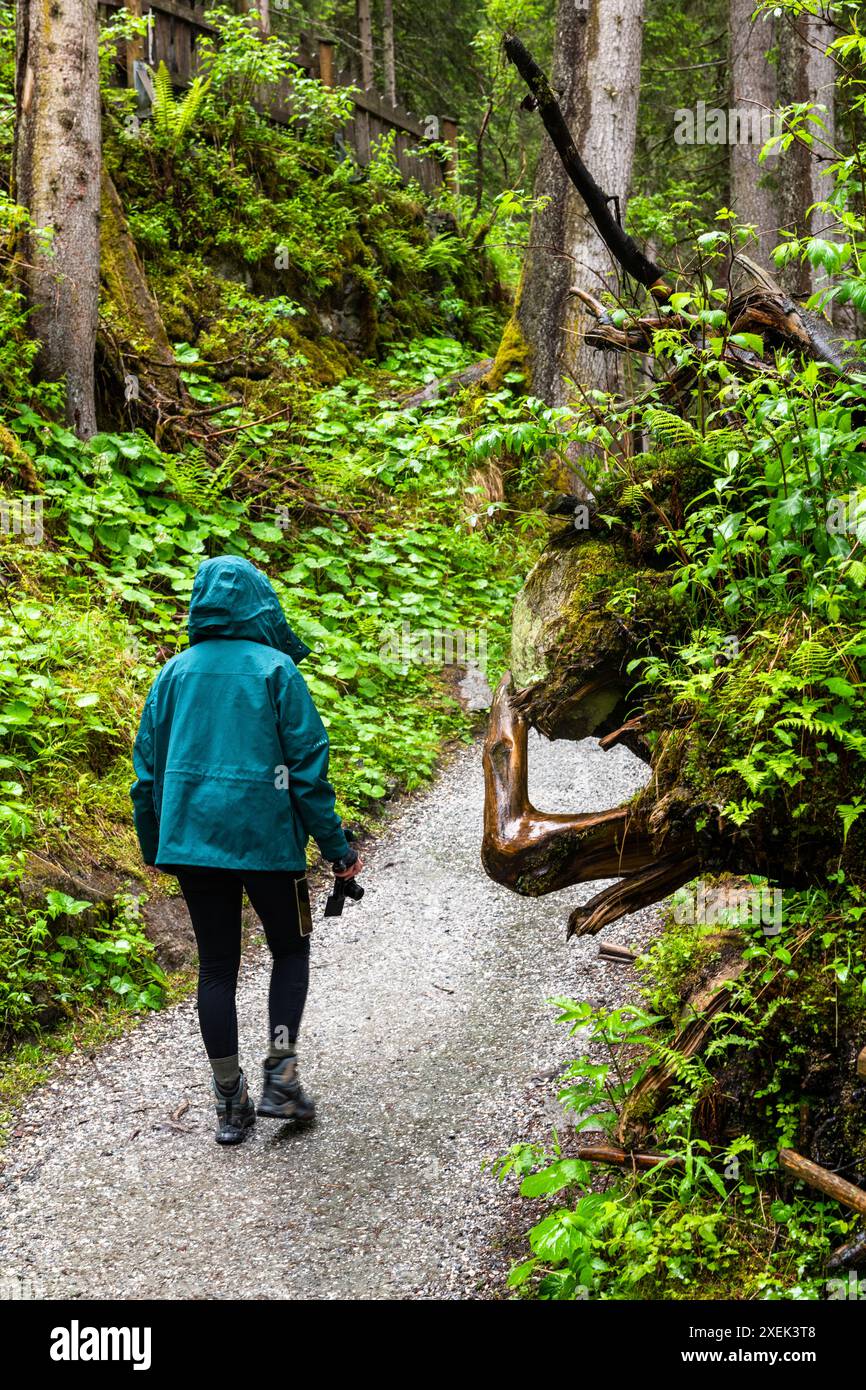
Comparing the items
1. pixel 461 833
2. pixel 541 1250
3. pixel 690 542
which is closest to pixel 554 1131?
pixel 541 1250

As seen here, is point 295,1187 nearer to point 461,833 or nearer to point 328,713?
point 461,833

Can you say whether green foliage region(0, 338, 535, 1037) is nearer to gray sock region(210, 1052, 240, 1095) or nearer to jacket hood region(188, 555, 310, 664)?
jacket hood region(188, 555, 310, 664)

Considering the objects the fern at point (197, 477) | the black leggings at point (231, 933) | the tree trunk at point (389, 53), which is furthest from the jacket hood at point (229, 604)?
the tree trunk at point (389, 53)

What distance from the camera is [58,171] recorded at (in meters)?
8.34

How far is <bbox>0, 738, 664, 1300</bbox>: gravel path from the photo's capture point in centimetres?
366

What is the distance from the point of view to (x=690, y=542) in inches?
159

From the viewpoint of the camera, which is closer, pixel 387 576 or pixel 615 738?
pixel 615 738

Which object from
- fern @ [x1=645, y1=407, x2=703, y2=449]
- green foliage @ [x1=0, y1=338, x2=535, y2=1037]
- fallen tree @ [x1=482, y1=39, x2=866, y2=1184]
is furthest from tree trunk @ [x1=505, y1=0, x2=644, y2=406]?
fern @ [x1=645, y1=407, x2=703, y2=449]

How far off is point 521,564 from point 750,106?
8.66 meters

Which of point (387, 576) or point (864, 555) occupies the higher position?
point (864, 555)

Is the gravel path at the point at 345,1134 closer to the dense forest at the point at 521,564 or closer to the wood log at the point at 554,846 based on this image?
the dense forest at the point at 521,564

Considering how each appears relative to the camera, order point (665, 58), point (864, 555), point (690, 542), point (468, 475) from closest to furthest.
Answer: point (864, 555) → point (690, 542) → point (468, 475) → point (665, 58)

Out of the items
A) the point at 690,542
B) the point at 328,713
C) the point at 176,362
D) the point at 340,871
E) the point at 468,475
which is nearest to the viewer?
the point at 690,542

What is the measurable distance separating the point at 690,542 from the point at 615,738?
763 mm
